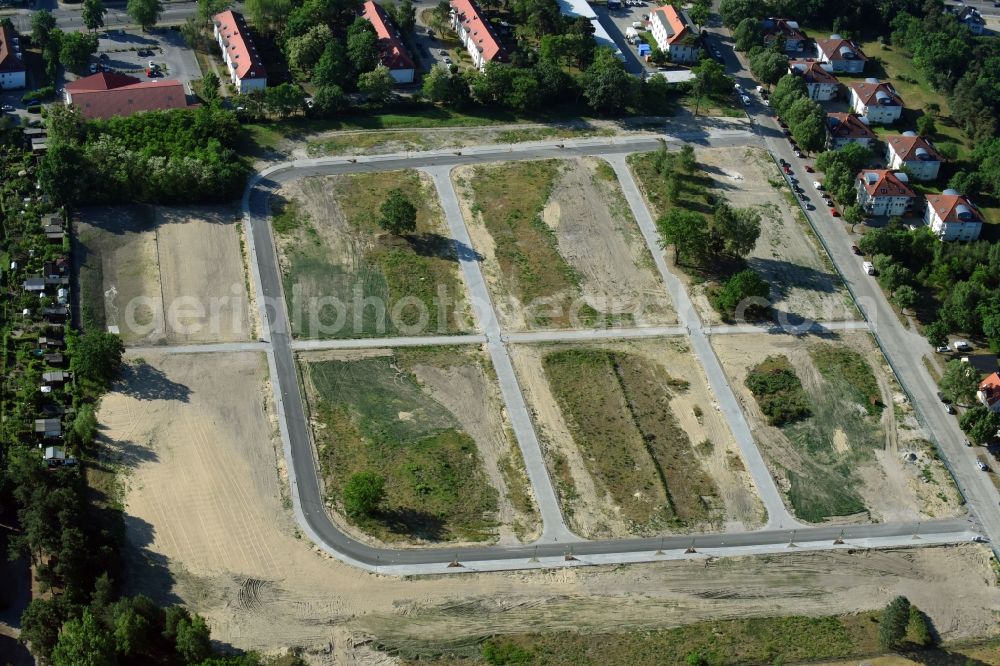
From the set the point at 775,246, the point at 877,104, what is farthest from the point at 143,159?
the point at 877,104

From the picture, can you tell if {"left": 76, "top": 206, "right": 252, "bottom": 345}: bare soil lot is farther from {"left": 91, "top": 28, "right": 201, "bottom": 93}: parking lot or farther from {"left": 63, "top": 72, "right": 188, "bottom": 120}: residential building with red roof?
{"left": 91, "top": 28, "right": 201, "bottom": 93}: parking lot

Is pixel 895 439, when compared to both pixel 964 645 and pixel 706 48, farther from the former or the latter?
pixel 706 48

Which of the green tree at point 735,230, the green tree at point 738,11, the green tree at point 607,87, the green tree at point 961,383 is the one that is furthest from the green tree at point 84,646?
the green tree at point 738,11

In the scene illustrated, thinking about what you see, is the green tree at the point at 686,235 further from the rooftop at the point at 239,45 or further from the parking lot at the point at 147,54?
the parking lot at the point at 147,54

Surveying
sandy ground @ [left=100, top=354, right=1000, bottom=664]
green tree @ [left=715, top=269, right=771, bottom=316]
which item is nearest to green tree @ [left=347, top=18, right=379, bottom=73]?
green tree @ [left=715, top=269, right=771, bottom=316]

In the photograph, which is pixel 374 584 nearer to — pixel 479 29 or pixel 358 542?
pixel 358 542

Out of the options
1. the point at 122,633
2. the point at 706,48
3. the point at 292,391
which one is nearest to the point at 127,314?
the point at 292,391
